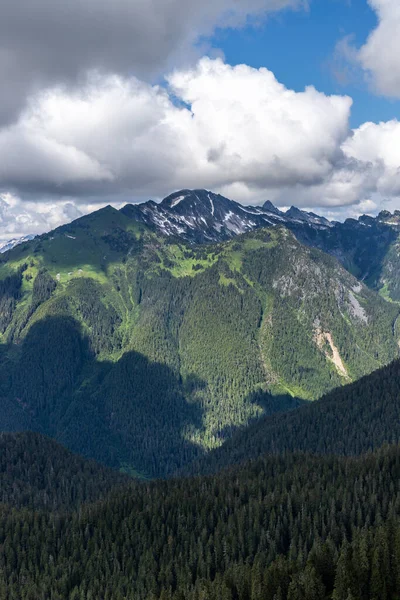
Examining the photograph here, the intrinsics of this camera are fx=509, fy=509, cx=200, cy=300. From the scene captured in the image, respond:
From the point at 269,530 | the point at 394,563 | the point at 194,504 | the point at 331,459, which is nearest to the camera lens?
the point at 394,563

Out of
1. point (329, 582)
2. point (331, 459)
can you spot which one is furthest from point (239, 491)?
point (329, 582)

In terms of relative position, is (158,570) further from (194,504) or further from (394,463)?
(394,463)

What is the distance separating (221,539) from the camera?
15200 centimetres

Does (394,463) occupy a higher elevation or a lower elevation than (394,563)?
higher

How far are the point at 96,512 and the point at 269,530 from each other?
6147 centimetres

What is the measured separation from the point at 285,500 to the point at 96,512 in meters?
64.5

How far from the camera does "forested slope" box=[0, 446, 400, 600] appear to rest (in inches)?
4353

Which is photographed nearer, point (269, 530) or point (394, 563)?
point (394, 563)

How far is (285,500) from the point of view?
6476 inches

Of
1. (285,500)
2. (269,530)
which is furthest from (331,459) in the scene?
(269,530)

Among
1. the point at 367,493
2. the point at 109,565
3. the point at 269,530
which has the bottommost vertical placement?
the point at 109,565

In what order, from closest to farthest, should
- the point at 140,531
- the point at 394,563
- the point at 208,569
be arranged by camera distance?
the point at 394,563 < the point at 208,569 < the point at 140,531

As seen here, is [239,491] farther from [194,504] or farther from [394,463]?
[394,463]

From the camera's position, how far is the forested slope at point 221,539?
110562 millimetres
